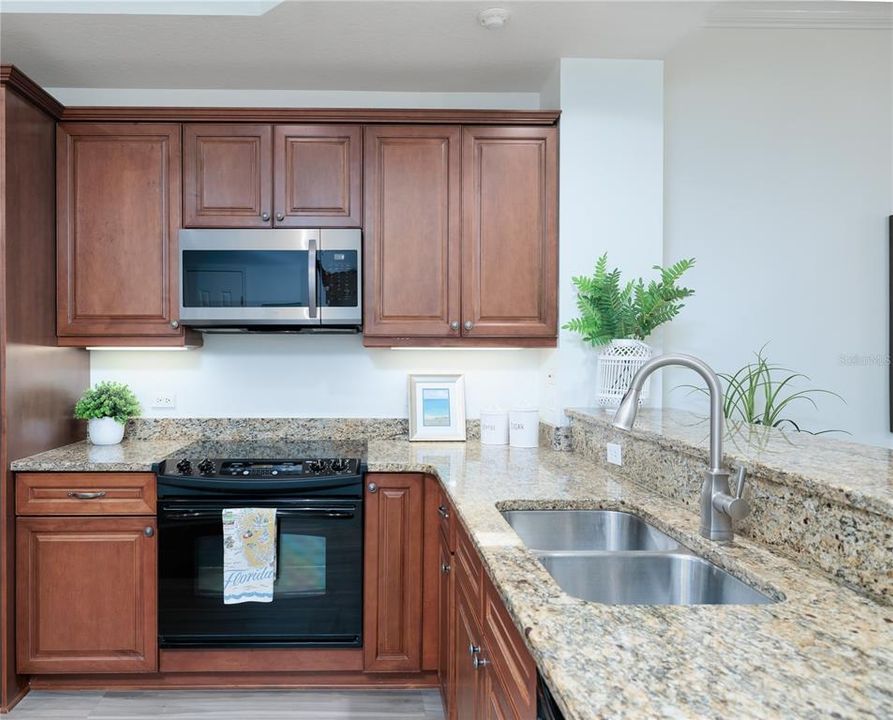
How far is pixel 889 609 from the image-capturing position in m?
1.07

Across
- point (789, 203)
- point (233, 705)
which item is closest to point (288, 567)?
point (233, 705)

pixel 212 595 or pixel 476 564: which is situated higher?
pixel 476 564

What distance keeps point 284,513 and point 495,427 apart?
3.29ft

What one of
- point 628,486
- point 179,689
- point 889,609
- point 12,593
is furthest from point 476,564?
point 12,593

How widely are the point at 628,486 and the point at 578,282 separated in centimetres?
101

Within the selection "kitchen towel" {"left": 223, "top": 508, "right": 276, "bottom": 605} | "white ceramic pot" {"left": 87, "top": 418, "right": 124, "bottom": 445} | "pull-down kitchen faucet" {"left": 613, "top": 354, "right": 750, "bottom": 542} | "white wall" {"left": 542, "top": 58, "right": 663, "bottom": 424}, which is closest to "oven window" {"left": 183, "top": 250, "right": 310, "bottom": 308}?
"white ceramic pot" {"left": 87, "top": 418, "right": 124, "bottom": 445}

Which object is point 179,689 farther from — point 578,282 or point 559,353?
point 578,282

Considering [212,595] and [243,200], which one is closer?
[212,595]

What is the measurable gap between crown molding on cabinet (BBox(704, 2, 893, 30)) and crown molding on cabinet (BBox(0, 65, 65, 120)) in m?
2.82

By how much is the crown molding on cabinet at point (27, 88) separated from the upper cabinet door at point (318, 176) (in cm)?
90

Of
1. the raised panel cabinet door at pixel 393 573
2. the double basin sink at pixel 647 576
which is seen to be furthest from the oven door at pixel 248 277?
the double basin sink at pixel 647 576

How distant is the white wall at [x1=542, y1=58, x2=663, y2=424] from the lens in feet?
9.42

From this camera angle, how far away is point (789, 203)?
10.5 ft

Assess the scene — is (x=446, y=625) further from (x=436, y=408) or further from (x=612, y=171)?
(x=612, y=171)
